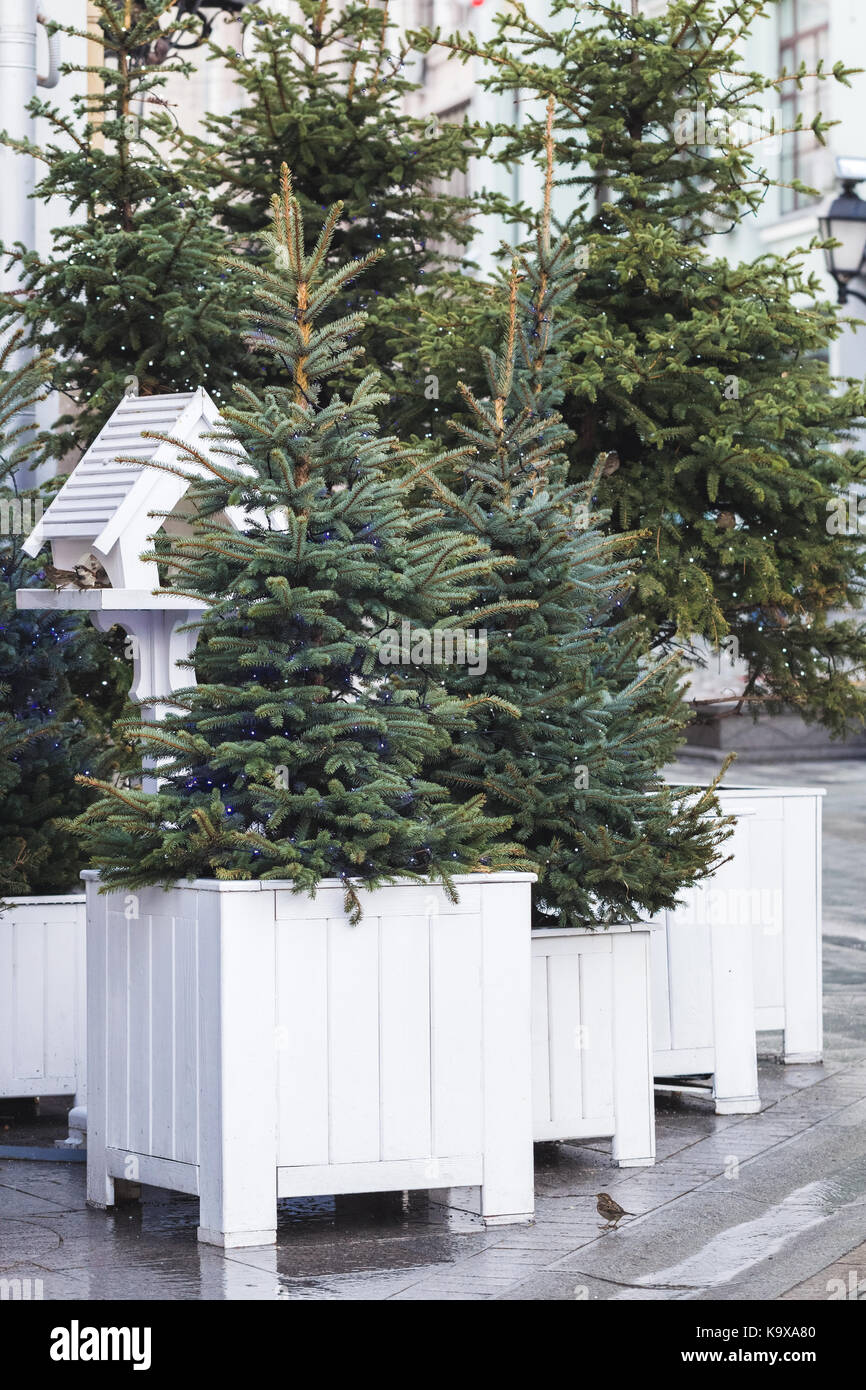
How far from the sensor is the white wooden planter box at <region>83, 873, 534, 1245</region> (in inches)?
233

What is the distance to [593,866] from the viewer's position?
687 cm

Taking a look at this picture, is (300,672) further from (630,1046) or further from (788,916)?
(788,916)

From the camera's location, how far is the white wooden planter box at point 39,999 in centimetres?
798

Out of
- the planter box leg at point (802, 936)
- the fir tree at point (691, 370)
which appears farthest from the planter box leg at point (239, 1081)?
the planter box leg at point (802, 936)

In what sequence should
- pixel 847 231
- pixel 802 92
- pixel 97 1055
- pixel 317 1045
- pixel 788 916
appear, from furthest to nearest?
pixel 802 92 < pixel 847 231 < pixel 788 916 < pixel 97 1055 < pixel 317 1045

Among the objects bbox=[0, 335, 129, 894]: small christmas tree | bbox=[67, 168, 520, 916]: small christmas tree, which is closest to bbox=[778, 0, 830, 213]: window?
bbox=[0, 335, 129, 894]: small christmas tree

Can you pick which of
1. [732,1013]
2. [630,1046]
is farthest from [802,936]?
[630,1046]

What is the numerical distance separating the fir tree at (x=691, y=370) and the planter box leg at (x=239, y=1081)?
336cm

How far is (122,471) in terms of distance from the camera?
22.6 ft

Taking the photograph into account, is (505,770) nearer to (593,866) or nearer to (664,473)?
(593,866)

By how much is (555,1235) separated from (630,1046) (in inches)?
38.8

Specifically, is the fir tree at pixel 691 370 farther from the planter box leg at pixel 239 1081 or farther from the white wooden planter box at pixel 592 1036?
the planter box leg at pixel 239 1081

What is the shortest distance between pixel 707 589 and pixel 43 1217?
4148 millimetres
